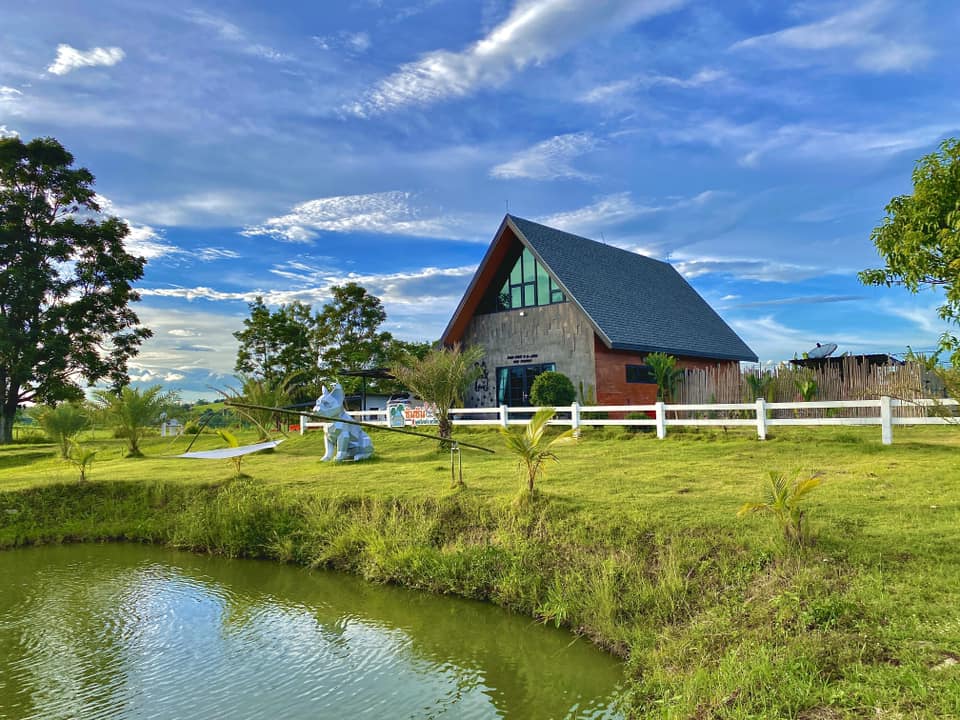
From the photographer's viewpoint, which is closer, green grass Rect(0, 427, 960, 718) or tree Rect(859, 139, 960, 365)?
green grass Rect(0, 427, 960, 718)

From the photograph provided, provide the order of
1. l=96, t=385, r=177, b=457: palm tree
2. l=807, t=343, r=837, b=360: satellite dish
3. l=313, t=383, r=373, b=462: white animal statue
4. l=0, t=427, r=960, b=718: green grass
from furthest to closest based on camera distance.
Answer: l=807, t=343, r=837, b=360: satellite dish, l=96, t=385, r=177, b=457: palm tree, l=313, t=383, r=373, b=462: white animal statue, l=0, t=427, r=960, b=718: green grass

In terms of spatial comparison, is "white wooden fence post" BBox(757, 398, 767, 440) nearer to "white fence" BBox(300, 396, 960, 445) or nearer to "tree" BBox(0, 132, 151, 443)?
"white fence" BBox(300, 396, 960, 445)

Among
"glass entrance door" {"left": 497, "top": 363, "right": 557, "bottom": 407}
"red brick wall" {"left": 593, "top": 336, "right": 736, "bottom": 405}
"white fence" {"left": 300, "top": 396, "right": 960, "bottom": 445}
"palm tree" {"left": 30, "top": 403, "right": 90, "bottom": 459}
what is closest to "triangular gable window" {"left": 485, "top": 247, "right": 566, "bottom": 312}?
"glass entrance door" {"left": 497, "top": 363, "right": 557, "bottom": 407}

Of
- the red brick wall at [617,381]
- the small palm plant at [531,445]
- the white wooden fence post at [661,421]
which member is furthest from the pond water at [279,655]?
the red brick wall at [617,381]

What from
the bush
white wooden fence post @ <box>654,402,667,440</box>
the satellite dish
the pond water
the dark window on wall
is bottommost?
the pond water

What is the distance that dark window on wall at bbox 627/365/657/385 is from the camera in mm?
20812

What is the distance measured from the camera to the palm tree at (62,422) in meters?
19.4

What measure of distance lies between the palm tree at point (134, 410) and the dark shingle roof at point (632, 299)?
12.1m

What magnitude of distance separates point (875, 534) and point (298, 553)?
706cm

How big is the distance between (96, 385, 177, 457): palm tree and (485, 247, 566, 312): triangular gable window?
1099cm

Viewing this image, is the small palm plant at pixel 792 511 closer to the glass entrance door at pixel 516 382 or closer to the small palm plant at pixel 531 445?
the small palm plant at pixel 531 445

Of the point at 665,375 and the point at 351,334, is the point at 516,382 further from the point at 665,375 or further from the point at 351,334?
the point at 351,334

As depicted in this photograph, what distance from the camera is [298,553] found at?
356 inches

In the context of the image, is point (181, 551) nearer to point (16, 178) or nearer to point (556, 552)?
point (556, 552)
